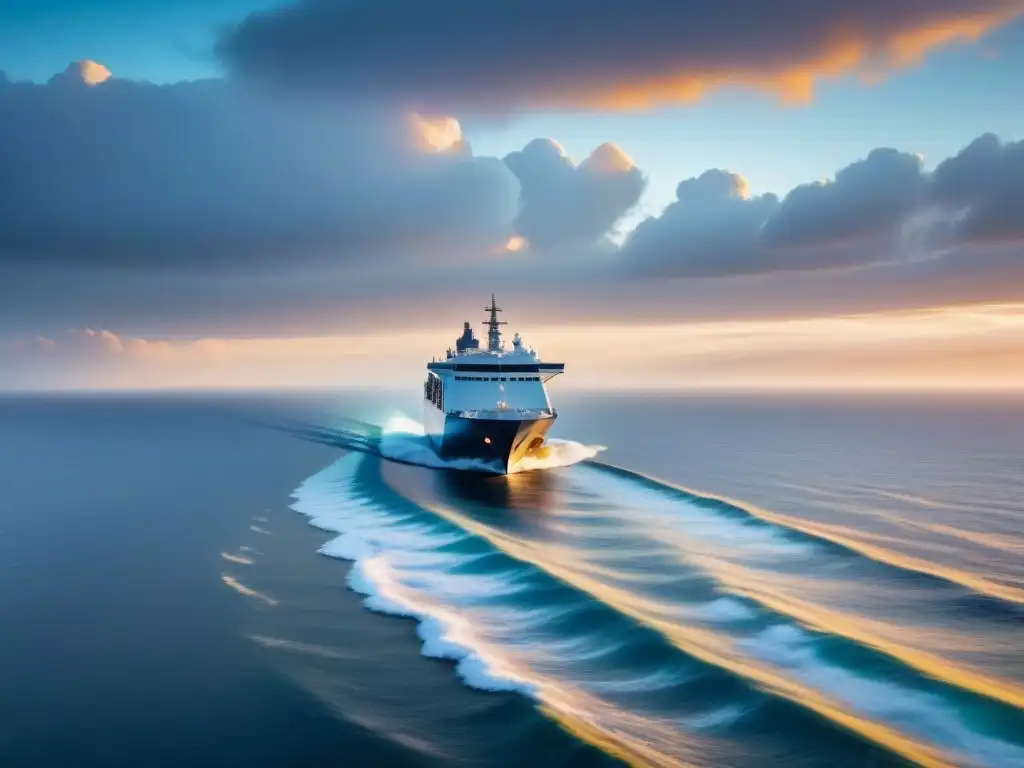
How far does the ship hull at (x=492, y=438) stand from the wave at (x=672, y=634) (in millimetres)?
13975

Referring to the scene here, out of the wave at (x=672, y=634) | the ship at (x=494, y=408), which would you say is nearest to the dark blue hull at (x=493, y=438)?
the ship at (x=494, y=408)

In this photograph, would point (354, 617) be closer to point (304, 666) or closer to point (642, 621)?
point (304, 666)

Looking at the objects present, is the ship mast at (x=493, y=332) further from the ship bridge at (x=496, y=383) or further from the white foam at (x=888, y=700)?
the white foam at (x=888, y=700)

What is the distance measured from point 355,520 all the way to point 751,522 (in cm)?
2650

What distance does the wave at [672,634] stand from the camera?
688 inches

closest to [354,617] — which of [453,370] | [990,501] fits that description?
[453,370]

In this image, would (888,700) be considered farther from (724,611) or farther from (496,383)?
(496,383)

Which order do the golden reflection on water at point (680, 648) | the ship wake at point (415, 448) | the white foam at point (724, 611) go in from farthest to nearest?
the ship wake at point (415, 448) → the white foam at point (724, 611) → the golden reflection on water at point (680, 648)

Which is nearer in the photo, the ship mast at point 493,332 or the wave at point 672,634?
the wave at point 672,634

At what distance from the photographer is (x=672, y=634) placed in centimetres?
2362

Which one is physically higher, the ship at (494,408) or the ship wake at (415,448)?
the ship at (494,408)

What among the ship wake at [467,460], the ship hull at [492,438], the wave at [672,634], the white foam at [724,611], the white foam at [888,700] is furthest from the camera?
the ship wake at [467,460]

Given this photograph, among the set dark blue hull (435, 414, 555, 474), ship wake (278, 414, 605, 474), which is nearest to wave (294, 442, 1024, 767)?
dark blue hull (435, 414, 555, 474)

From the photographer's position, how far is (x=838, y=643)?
22.5 m
